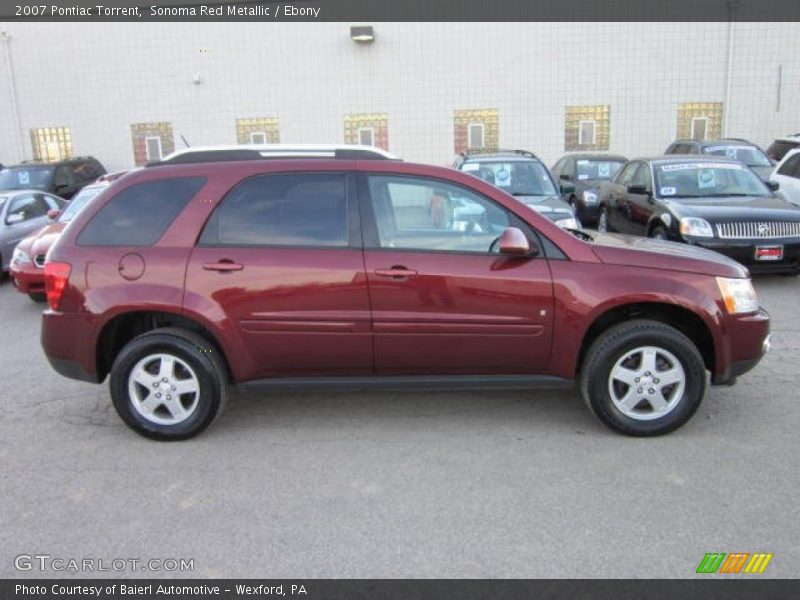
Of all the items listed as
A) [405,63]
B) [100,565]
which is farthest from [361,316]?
[405,63]

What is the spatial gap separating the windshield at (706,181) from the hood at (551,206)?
1362 millimetres

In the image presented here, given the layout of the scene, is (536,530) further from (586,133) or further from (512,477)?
(586,133)

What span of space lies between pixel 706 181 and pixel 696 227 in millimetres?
1416

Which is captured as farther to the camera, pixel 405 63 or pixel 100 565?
pixel 405 63

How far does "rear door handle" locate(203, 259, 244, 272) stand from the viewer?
13.8ft

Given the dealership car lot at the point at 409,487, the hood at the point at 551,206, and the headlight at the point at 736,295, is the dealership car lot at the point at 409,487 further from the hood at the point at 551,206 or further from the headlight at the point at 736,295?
the hood at the point at 551,206

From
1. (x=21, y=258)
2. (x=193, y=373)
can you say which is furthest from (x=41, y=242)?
(x=193, y=373)

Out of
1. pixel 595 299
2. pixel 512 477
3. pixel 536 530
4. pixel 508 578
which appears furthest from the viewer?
pixel 595 299

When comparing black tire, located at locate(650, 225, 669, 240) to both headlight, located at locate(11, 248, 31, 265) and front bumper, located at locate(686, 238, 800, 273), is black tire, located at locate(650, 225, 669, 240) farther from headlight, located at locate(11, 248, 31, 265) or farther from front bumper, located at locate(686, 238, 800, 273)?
headlight, located at locate(11, 248, 31, 265)

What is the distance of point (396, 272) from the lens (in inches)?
164

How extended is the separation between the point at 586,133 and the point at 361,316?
17396 millimetres

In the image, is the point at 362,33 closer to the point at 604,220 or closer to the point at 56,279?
the point at 604,220

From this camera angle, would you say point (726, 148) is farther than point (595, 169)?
No

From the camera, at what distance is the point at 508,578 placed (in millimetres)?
2914
